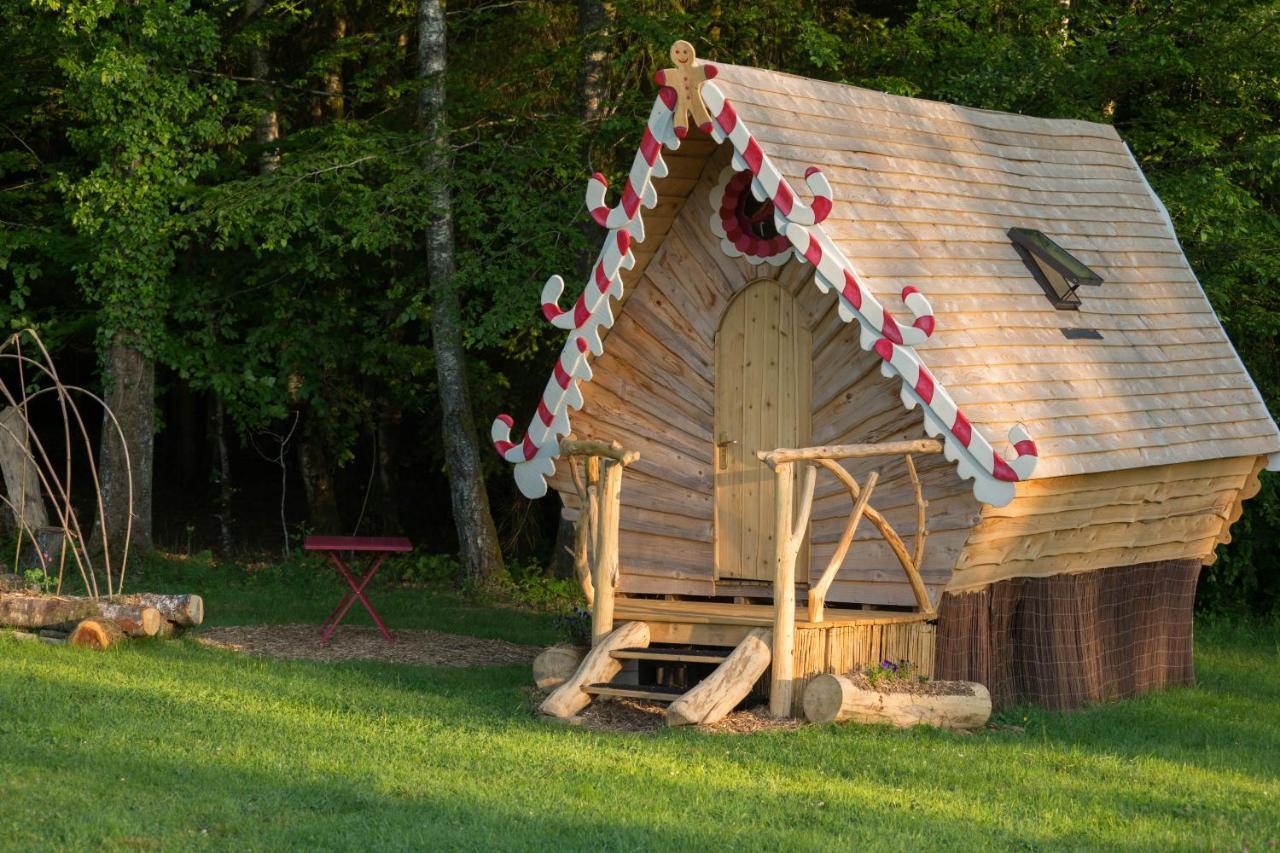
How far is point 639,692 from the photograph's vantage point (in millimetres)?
10883

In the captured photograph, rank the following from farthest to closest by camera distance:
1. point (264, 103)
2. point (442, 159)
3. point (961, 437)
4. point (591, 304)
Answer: point (264, 103), point (442, 159), point (591, 304), point (961, 437)

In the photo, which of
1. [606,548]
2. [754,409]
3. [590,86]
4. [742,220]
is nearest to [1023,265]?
[742,220]

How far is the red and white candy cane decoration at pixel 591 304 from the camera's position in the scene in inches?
439

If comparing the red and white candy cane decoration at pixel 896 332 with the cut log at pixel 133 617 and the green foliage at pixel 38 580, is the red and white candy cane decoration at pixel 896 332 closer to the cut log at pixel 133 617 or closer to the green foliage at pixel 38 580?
the cut log at pixel 133 617

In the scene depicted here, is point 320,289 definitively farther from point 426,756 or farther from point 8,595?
point 426,756

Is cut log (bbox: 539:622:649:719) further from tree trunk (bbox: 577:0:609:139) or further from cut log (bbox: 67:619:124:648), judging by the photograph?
tree trunk (bbox: 577:0:609:139)

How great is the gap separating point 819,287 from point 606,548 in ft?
7.88

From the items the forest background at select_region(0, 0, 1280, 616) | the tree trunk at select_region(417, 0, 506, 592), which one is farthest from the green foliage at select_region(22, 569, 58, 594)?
the tree trunk at select_region(417, 0, 506, 592)

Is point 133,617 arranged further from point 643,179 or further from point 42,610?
point 643,179

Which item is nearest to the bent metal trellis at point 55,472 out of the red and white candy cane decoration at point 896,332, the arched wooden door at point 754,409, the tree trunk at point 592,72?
the arched wooden door at point 754,409

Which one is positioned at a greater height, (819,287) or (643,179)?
(643,179)

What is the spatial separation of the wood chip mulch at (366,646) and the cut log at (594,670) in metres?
→ 2.56

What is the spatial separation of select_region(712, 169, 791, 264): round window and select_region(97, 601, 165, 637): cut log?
5.51 metres

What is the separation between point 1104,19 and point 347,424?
10.7 metres
